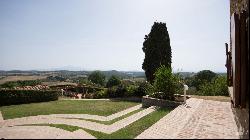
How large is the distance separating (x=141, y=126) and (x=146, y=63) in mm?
18989

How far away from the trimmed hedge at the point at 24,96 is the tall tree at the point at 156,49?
1069 cm

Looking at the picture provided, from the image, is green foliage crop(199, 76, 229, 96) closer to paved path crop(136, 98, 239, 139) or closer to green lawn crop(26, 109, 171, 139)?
paved path crop(136, 98, 239, 139)

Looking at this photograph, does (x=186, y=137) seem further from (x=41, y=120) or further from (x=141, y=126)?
(x=41, y=120)

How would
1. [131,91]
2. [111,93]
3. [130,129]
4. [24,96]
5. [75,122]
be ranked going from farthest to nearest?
1. [111,93]
2. [131,91]
3. [24,96]
4. [75,122]
5. [130,129]

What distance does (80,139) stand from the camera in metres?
9.31

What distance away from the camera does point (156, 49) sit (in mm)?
30766

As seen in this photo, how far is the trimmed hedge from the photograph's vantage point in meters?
21.9

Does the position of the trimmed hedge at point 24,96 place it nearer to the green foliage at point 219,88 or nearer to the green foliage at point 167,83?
the green foliage at point 167,83

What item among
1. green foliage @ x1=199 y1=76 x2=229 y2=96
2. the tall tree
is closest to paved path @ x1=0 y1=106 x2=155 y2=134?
the tall tree

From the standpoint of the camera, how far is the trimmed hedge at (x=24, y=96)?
21.9m

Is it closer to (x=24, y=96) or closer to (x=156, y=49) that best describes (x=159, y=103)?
(x=24, y=96)

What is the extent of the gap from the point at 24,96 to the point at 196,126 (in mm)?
16138

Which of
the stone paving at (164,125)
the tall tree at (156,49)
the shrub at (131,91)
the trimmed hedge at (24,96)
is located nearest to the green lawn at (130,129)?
the stone paving at (164,125)

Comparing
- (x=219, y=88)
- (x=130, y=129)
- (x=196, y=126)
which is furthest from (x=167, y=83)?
(x=219, y=88)
